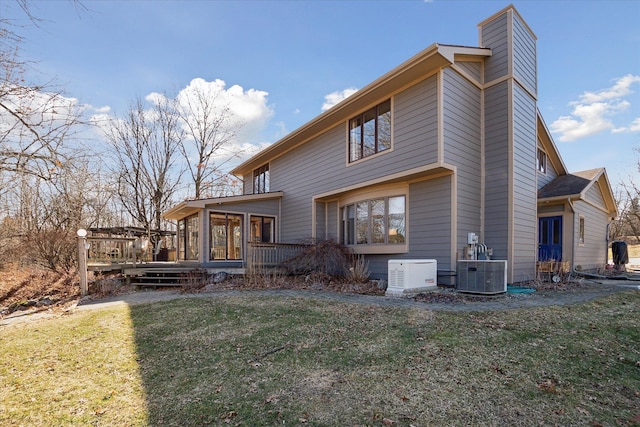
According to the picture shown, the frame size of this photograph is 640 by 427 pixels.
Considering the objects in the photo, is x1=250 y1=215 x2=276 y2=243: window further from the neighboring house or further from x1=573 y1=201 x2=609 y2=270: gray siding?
x1=573 y1=201 x2=609 y2=270: gray siding

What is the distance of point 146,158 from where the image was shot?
20188 millimetres

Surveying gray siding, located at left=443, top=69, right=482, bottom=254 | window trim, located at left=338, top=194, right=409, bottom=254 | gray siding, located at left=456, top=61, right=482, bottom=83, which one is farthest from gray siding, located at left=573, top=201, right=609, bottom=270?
window trim, located at left=338, top=194, right=409, bottom=254

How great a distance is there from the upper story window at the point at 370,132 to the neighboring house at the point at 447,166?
3cm

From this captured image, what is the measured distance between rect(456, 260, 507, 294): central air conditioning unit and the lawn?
1.47 metres

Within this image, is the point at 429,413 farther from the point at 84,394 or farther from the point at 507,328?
the point at 84,394

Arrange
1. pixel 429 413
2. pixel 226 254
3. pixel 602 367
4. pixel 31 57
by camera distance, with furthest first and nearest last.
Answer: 1. pixel 226 254
2. pixel 31 57
3. pixel 602 367
4. pixel 429 413

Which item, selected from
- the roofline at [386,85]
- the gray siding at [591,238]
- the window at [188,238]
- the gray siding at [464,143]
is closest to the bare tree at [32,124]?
the roofline at [386,85]

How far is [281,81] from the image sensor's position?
16016 millimetres

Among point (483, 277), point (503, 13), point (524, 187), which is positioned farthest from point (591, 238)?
point (503, 13)

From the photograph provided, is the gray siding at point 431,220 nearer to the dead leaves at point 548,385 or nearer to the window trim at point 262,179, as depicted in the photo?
the dead leaves at point 548,385

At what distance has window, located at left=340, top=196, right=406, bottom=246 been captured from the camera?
9.53 metres

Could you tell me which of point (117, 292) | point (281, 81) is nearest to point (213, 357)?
point (117, 292)

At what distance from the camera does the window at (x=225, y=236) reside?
43.8 ft

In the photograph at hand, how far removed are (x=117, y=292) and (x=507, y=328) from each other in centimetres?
1007
